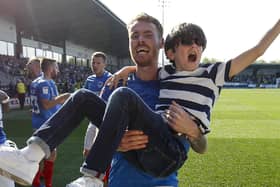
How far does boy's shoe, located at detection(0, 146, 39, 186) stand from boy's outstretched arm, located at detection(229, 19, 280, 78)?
142 centimetres

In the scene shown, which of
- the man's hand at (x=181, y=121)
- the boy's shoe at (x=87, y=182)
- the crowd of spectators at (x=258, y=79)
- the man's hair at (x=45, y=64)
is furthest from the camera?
the crowd of spectators at (x=258, y=79)

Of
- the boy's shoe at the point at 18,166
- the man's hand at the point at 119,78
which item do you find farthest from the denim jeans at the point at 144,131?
the man's hand at the point at 119,78

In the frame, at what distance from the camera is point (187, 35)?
8.46 ft

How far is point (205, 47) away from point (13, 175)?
5.20 feet

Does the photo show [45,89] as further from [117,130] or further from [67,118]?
[117,130]

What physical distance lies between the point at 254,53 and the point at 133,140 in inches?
38.1

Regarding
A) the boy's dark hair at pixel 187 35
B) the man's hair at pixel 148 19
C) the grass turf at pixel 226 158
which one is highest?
the man's hair at pixel 148 19

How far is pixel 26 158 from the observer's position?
7.16 feet

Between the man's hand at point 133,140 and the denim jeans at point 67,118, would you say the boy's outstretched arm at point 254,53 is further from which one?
the denim jeans at point 67,118

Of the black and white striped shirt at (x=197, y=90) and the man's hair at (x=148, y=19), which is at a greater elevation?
the man's hair at (x=148, y=19)

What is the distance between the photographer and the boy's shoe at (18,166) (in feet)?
7.14

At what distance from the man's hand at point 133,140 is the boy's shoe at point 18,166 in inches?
21.6

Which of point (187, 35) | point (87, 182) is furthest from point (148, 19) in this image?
point (87, 182)

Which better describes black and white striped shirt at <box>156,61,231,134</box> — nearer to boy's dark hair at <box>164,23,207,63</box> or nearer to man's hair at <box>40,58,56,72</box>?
boy's dark hair at <box>164,23,207,63</box>
